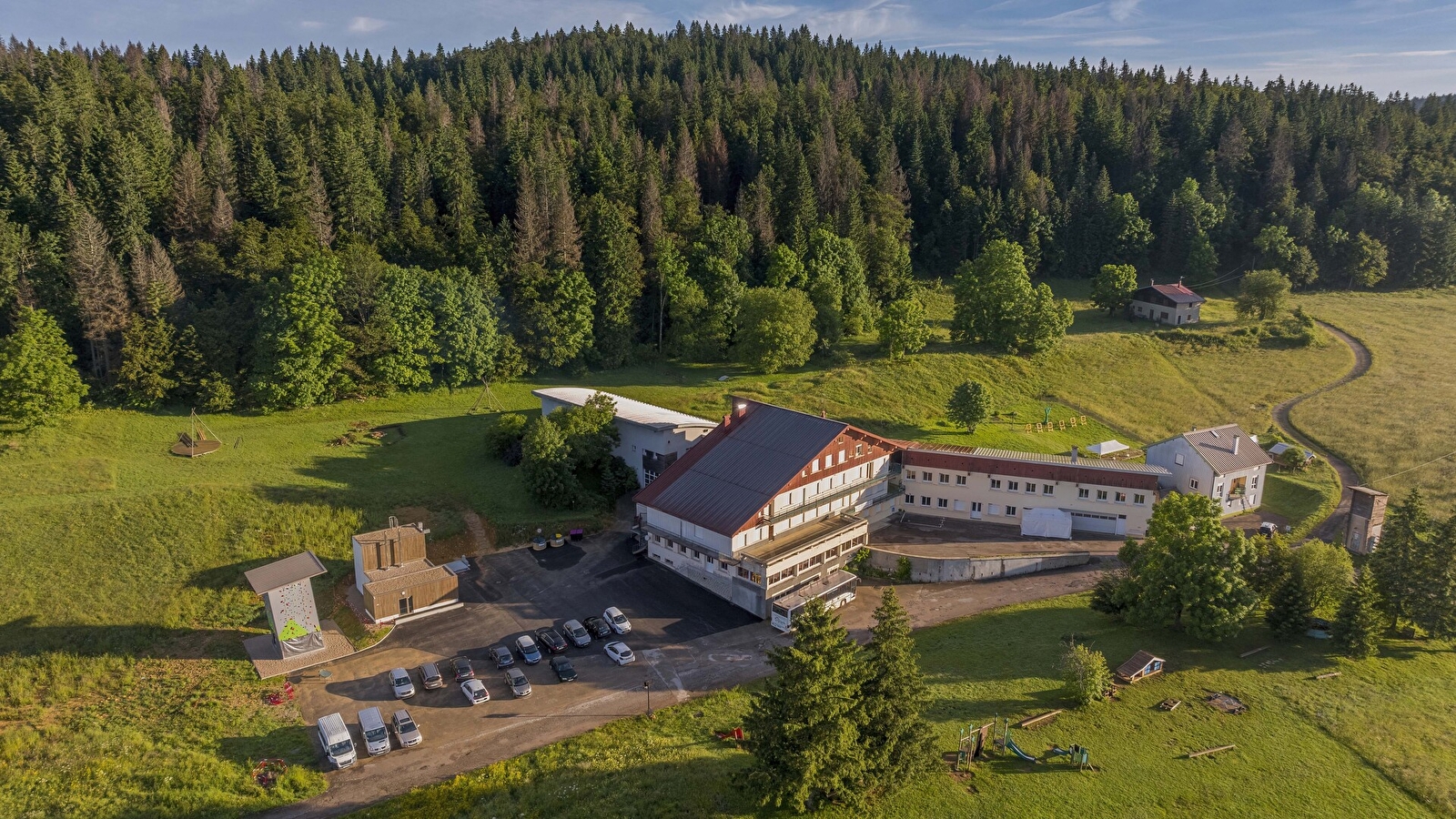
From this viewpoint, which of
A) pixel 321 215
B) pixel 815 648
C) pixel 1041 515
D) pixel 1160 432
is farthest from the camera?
pixel 321 215

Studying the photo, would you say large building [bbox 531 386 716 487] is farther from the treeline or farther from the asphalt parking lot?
the treeline

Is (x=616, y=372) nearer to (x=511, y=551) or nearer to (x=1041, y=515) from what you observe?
(x=511, y=551)

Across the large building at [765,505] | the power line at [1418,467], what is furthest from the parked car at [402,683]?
the power line at [1418,467]

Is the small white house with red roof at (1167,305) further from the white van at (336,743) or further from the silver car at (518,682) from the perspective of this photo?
the white van at (336,743)

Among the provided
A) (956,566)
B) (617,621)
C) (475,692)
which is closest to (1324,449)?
(956,566)

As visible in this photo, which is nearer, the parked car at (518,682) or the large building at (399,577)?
the parked car at (518,682)

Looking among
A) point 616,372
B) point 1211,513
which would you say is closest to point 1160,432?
point 1211,513
